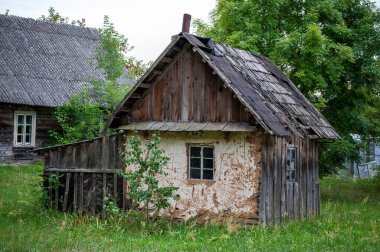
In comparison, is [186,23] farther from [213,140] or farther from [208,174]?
[208,174]

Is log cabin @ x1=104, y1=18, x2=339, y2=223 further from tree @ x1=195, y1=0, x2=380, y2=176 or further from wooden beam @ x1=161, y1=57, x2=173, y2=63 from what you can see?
tree @ x1=195, y1=0, x2=380, y2=176

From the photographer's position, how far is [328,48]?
21.6 m

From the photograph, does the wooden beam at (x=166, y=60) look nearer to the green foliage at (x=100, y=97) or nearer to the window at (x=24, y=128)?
the green foliage at (x=100, y=97)

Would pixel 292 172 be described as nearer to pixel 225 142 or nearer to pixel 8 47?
pixel 225 142

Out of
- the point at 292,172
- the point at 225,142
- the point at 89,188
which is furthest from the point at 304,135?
the point at 89,188

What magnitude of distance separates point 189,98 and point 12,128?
14.7 meters

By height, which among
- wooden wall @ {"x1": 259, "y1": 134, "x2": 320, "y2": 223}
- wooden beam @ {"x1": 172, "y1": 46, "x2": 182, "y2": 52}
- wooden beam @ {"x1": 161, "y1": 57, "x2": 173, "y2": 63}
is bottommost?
wooden wall @ {"x1": 259, "y1": 134, "x2": 320, "y2": 223}

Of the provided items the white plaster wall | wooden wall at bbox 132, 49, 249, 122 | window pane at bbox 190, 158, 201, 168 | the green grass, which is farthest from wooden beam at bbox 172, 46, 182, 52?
the green grass

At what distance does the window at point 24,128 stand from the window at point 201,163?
14849 millimetres

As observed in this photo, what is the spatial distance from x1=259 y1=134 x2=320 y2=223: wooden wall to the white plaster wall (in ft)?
0.91

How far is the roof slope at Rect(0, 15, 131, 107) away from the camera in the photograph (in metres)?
26.8

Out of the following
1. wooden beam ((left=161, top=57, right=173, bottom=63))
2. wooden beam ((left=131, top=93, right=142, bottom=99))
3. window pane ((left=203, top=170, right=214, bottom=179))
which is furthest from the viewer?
wooden beam ((left=131, top=93, right=142, bottom=99))

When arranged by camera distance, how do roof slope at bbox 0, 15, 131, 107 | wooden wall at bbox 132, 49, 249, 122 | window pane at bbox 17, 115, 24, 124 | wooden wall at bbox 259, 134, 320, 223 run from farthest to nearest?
window pane at bbox 17, 115, 24, 124, roof slope at bbox 0, 15, 131, 107, wooden wall at bbox 132, 49, 249, 122, wooden wall at bbox 259, 134, 320, 223

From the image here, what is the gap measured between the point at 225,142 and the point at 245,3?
10.9 meters
